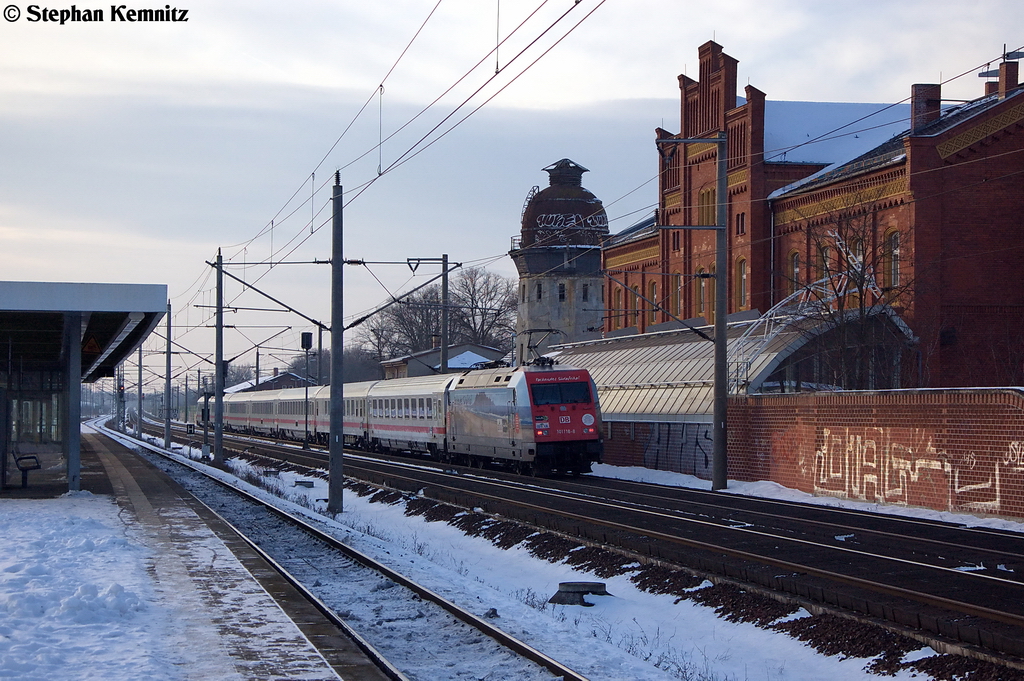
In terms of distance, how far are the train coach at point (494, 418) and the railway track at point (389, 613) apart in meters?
12.1

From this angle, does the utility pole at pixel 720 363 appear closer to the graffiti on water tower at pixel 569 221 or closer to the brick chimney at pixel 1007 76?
the brick chimney at pixel 1007 76

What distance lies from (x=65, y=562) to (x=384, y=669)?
269 inches

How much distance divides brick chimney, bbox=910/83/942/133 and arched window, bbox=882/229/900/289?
257 inches

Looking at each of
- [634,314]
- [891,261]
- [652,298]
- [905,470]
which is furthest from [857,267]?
[634,314]

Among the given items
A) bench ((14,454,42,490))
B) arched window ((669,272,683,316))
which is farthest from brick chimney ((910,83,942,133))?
bench ((14,454,42,490))

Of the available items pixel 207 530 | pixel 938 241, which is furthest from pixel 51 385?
pixel 938 241

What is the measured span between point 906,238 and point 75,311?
2743 centimetres

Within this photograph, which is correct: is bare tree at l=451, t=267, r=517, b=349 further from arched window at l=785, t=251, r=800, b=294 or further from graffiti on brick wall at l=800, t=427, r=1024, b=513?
graffiti on brick wall at l=800, t=427, r=1024, b=513

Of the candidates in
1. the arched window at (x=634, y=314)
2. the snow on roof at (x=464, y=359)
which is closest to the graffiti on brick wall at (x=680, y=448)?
the arched window at (x=634, y=314)

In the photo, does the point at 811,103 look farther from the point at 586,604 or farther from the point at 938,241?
the point at 586,604

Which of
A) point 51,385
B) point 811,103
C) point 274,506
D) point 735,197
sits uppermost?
point 811,103

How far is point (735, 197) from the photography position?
49219mm

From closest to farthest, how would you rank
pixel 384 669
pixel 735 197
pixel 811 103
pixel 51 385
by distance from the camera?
pixel 384 669
pixel 51 385
pixel 735 197
pixel 811 103

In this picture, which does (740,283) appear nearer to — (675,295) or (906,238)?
(675,295)
